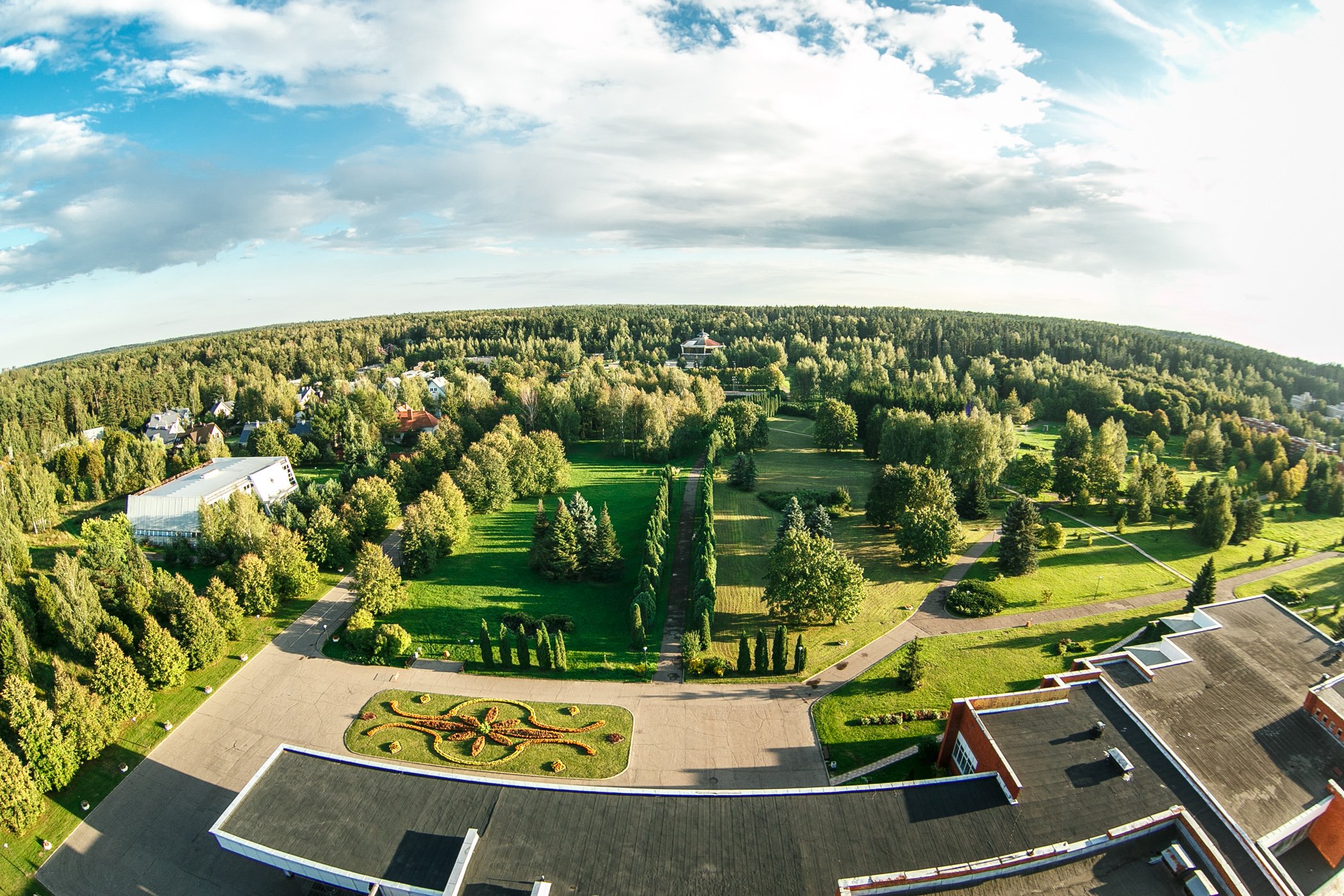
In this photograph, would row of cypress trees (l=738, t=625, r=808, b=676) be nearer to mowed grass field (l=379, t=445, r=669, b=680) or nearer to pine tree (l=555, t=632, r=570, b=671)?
mowed grass field (l=379, t=445, r=669, b=680)

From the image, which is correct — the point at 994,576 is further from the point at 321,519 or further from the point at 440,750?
the point at 321,519

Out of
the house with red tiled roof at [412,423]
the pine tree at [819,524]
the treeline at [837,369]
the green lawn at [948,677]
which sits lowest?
the green lawn at [948,677]

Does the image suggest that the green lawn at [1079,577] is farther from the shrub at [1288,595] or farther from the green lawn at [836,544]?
the shrub at [1288,595]

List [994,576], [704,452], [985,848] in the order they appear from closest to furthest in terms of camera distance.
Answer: [985,848], [994,576], [704,452]

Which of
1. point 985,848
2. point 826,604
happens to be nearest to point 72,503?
point 826,604

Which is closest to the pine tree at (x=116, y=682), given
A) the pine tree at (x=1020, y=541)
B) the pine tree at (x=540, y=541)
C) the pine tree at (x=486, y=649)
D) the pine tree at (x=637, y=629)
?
the pine tree at (x=486, y=649)

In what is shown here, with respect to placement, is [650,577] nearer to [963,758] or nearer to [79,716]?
[963,758]
